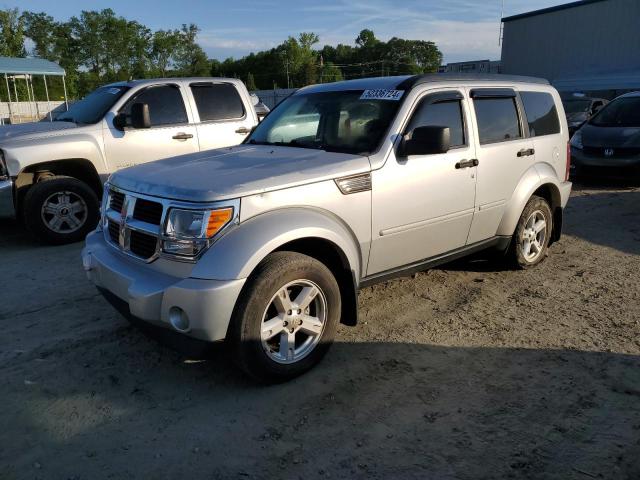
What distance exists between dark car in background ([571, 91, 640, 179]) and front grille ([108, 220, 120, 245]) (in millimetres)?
9106

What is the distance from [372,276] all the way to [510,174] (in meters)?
1.85

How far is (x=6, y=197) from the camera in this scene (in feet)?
20.2

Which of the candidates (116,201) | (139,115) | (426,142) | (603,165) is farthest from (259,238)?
(603,165)

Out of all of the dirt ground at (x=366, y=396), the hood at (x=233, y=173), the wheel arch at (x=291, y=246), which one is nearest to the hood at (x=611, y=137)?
the dirt ground at (x=366, y=396)

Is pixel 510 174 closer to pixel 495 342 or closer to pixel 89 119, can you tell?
pixel 495 342

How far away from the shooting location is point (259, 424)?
2986 millimetres

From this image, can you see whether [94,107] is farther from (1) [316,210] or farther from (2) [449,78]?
(1) [316,210]

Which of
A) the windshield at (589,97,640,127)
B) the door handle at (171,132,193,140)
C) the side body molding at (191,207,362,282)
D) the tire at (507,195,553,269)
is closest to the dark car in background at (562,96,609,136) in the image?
the windshield at (589,97,640,127)


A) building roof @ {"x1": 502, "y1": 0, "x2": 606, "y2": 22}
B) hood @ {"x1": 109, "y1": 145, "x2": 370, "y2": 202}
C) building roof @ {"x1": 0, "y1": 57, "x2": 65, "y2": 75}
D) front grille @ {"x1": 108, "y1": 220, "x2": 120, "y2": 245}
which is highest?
building roof @ {"x1": 502, "y1": 0, "x2": 606, "y2": 22}

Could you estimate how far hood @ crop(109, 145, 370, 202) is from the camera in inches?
123

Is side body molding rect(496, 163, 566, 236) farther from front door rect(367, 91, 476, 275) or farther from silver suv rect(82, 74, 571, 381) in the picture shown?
front door rect(367, 91, 476, 275)

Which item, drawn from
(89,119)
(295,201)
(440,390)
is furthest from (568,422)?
(89,119)

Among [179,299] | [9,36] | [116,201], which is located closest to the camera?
[179,299]

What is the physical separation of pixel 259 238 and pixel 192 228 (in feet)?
1.26
